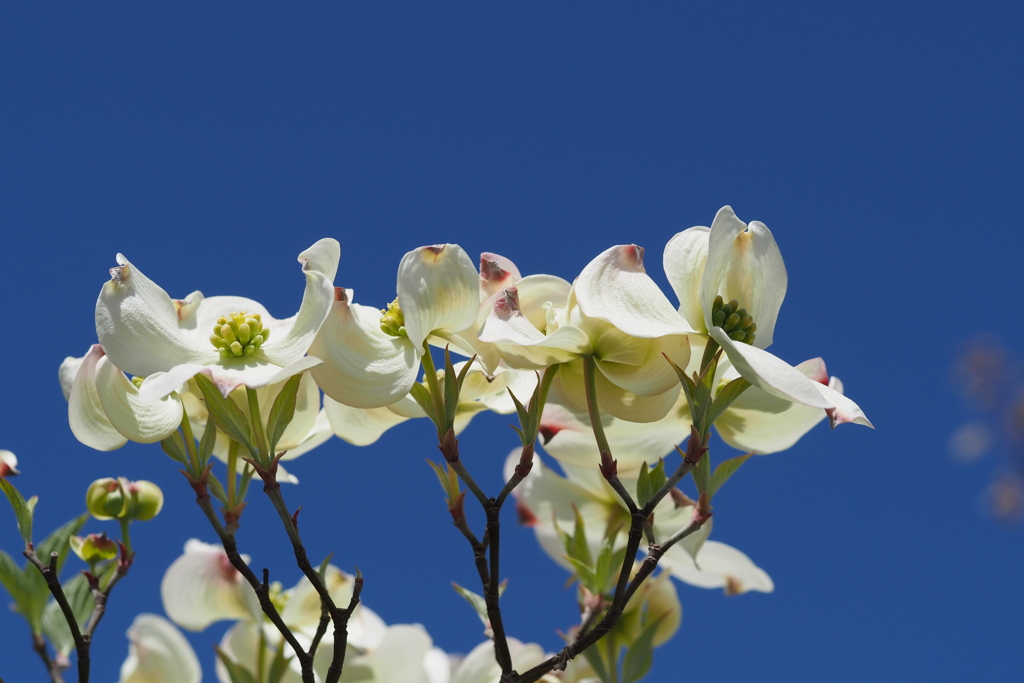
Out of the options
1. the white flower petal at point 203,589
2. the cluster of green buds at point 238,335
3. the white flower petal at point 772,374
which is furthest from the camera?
the white flower petal at point 203,589

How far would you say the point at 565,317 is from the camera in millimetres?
734

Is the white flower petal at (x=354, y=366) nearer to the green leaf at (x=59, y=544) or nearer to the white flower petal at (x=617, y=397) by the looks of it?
the white flower petal at (x=617, y=397)

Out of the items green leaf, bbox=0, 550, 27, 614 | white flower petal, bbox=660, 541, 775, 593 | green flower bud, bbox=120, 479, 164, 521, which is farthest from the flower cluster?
white flower petal, bbox=660, 541, 775, 593

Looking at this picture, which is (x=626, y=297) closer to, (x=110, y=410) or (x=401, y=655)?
(x=110, y=410)

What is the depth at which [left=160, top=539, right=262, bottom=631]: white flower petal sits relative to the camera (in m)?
1.12

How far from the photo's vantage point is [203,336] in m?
0.76

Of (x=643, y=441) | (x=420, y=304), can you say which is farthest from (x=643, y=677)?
(x=420, y=304)

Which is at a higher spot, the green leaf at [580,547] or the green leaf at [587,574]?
the green leaf at [580,547]

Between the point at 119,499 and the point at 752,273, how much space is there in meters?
0.65

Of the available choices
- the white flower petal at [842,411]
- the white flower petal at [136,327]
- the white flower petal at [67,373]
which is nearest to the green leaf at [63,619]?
the white flower petal at [67,373]

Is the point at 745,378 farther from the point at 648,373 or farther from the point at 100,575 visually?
→ the point at 100,575

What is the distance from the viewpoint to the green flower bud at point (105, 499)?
916 millimetres

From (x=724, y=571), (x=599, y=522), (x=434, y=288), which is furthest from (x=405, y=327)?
(x=724, y=571)

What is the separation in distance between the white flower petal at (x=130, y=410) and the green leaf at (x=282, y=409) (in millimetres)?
80
